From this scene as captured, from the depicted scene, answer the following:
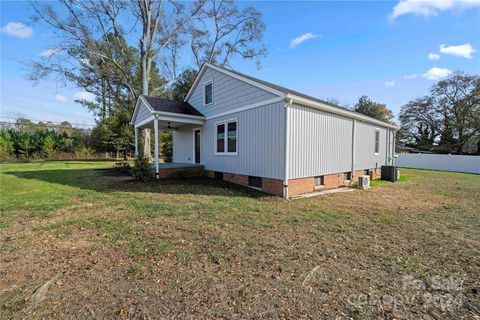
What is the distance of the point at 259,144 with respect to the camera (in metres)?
7.92

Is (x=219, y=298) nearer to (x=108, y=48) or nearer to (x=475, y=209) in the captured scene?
(x=475, y=209)

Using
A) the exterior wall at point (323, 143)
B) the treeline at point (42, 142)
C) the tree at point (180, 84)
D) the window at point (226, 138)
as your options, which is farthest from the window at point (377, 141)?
the treeline at point (42, 142)

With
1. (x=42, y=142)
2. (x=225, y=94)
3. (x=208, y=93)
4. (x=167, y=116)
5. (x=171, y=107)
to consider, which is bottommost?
(x=42, y=142)

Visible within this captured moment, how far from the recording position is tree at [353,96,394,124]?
1454 inches

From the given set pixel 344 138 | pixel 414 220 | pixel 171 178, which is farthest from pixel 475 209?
pixel 171 178

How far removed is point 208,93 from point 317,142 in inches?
228

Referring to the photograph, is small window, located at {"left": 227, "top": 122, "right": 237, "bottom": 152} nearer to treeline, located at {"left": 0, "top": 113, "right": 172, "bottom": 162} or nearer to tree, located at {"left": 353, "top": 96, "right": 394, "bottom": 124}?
treeline, located at {"left": 0, "top": 113, "right": 172, "bottom": 162}

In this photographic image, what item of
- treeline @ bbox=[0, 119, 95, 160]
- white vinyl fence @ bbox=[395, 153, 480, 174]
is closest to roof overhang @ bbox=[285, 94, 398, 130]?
white vinyl fence @ bbox=[395, 153, 480, 174]

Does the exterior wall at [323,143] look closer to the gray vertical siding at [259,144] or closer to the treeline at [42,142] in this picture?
the gray vertical siding at [259,144]

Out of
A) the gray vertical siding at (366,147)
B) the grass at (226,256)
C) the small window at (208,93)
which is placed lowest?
the grass at (226,256)

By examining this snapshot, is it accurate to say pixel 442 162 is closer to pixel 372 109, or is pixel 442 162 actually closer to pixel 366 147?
pixel 366 147

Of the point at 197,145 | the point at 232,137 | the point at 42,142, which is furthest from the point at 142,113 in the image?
the point at 42,142

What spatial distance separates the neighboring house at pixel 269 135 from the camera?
725 centimetres

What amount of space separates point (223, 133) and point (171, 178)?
10.2 feet
